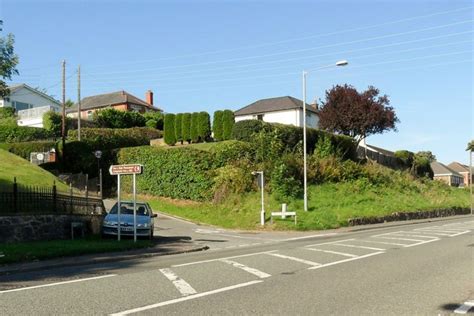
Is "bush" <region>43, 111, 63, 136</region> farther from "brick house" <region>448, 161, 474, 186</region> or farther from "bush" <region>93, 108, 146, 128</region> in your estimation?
"brick house" <region>448, 161, 474, 186</region>

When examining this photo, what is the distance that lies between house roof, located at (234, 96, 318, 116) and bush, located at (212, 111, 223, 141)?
2129 cm

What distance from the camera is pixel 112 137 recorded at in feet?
164

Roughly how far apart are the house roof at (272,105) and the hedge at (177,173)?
2644cm

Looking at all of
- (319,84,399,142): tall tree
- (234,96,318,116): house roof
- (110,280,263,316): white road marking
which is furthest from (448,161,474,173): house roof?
(110,280,263,316): white road marking

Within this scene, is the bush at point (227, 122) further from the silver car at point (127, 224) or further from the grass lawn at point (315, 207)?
the silver car at point (127, 224)

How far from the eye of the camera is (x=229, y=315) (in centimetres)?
730

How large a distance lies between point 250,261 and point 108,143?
121 ft

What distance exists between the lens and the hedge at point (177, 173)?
35625 mm

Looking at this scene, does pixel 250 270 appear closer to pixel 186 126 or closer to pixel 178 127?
pixel 186 126

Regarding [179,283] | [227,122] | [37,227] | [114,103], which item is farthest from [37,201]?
[114,103]

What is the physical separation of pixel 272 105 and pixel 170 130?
2163 centimetres

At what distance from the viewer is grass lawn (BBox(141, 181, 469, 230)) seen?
97.2 feet

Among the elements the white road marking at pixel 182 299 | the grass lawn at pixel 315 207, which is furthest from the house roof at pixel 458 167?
the white road marking at pixel 182 299

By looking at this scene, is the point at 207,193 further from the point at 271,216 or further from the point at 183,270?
the point at 183,270
